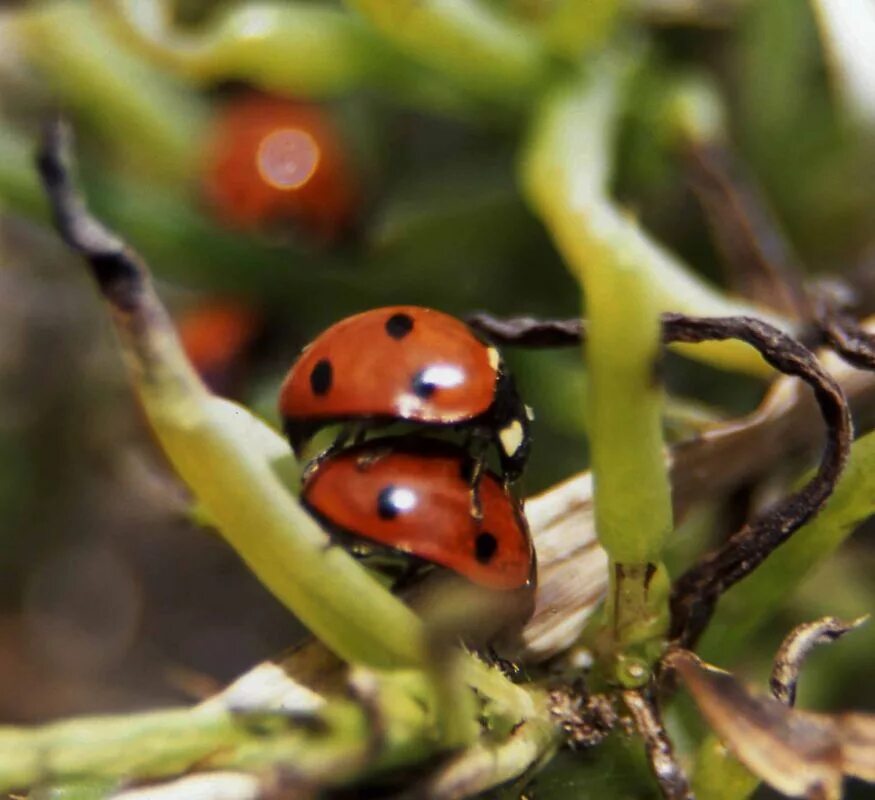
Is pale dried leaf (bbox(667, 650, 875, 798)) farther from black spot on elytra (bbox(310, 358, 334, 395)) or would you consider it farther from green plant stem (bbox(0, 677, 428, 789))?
black spot on elytra (bbox(310, 358, 334, 395))

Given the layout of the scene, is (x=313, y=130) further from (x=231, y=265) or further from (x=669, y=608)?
(x=669, y=608)

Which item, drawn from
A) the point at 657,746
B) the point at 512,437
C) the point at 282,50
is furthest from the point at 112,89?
the point at 657,746

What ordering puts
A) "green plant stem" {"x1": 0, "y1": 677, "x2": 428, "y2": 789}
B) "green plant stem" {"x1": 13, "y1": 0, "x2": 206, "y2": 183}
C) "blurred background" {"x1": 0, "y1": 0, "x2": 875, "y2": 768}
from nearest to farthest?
"green plant stem" {"x1": 0, "y1": 677, "x2": 428, "y2": 789} → "blurred background" {"x1": 0, "y1": 0, "x2": 875, "y2": 768} → "green plant stem" {"x1": 13, "y1": 0, "x2": 206, "y2": 183}

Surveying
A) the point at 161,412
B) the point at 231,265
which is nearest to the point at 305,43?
the point at 231,265

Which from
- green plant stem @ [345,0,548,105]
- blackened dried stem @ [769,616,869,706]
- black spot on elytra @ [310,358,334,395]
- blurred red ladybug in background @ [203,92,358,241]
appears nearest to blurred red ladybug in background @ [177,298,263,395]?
blurred red ladybug in background @ [203,92,358,241]

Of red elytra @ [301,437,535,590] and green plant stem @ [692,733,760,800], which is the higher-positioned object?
red elytra @ [301,437,535,590]
